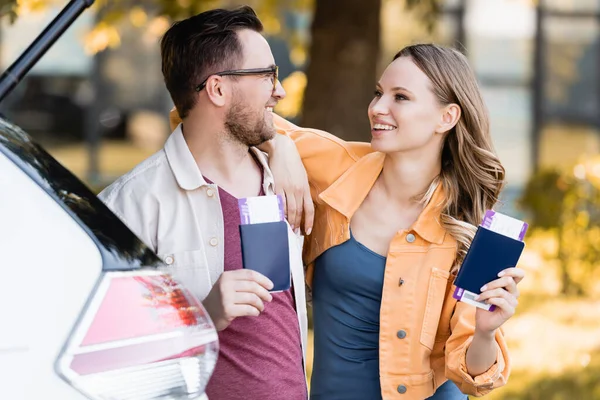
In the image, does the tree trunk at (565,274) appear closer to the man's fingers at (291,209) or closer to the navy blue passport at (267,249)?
the man's fingers at (291,209)

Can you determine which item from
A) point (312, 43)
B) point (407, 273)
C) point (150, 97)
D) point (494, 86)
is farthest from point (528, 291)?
point (407, 273)

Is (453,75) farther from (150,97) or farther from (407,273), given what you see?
(150,97)

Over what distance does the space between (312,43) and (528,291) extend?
3.58 metres

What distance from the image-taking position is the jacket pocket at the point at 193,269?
9.11 ft

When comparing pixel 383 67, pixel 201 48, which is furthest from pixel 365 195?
pixel 383 67

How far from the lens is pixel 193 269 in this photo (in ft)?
9.11

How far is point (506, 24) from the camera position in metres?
13.2

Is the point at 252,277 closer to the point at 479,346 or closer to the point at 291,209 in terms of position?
the point at 291,209

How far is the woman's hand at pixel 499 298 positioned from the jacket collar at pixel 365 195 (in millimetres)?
366

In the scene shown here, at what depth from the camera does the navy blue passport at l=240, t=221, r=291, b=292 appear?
8.07 feet

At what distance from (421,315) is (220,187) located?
716mm

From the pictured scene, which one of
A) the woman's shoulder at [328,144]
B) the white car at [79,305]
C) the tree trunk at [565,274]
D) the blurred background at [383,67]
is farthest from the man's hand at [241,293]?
the blurred background at [383,67]

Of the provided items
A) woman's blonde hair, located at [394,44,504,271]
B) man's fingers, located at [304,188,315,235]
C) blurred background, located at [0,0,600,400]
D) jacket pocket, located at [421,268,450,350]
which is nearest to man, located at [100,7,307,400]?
man's fingers, located at [304,188,315,235]

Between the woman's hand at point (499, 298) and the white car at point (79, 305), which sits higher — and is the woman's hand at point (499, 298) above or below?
below
